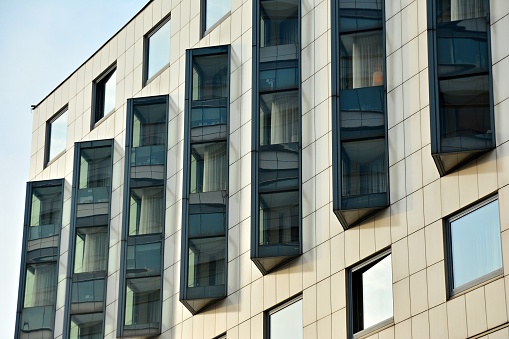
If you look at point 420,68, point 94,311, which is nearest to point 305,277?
point 420,68

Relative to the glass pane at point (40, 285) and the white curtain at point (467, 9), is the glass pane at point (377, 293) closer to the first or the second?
the white curtain at point (467, 9)

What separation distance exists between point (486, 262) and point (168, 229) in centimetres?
1753

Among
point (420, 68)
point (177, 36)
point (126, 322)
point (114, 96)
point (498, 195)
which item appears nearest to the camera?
point (498, 195)

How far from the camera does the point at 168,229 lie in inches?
1939

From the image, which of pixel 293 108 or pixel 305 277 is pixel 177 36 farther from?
pixel 305 277

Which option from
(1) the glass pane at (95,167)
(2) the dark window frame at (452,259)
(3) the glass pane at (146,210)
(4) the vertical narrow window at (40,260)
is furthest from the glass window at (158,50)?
(2) the dark window frame at (452,259)

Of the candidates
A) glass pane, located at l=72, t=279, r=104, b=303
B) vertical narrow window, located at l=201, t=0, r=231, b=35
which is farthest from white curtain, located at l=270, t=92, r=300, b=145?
glass pane, located at l=72, t=279, r=104, b=303

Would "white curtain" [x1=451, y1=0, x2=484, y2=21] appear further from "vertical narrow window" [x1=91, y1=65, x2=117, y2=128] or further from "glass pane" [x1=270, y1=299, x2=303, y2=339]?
"vertical narrow window" [x1=91, y1=65, x2=117, y2=128]

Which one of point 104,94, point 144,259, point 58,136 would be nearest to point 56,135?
point 58,136

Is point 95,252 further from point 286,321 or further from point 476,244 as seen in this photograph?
point 476,244

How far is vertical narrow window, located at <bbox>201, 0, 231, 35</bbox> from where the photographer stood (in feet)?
166

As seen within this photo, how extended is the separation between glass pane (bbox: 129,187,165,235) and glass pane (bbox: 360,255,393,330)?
12848 mm

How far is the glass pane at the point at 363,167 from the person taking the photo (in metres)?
39.2

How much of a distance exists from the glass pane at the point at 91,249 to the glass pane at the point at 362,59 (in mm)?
15796
